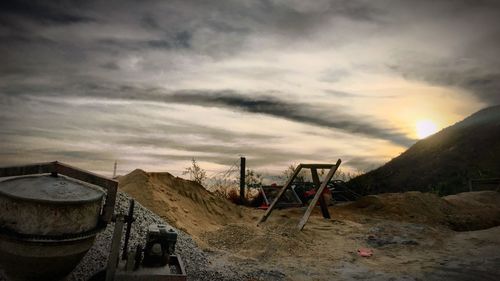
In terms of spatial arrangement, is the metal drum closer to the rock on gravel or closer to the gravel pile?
the gravel pile

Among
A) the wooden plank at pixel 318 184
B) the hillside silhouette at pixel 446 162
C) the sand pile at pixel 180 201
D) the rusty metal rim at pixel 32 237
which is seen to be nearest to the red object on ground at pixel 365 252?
the wooden plank at pixel 318 184

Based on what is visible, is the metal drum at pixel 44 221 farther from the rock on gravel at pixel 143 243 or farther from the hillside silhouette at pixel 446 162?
the hillside silhouette at pixel 446 162

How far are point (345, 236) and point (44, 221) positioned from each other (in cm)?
908

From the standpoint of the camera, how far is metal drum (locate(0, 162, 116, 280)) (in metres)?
3.77

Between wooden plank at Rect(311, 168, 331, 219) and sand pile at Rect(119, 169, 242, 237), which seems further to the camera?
wooden plank at Rect(311, 168, 331, 219)

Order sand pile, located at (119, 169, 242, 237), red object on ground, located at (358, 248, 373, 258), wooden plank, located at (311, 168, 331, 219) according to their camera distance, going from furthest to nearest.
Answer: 1. wooden plank, located at (311, 168, 331, 219)
2. sand pile, located at (119, 169, 242, 237)
3. red object on ground, located at (358, 248, 373, 258)

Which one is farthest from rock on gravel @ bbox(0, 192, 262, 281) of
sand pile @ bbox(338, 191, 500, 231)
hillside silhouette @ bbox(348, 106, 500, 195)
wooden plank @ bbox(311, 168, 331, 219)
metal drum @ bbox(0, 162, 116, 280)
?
hillside silhouette @ bbox(348, 106, 500, 195)

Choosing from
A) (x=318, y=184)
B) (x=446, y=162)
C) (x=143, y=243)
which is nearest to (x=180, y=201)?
(x=318, y=184)

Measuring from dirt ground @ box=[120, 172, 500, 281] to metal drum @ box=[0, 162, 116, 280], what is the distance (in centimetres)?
378

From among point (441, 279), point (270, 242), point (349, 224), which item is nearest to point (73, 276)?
point (270, 242)

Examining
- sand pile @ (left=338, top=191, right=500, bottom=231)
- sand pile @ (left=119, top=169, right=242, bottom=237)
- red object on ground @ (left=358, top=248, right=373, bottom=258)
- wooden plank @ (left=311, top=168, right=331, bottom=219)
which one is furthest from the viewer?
sand pile @ (left=338, top=191, right=500, bottom=231)

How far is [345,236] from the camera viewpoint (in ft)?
36.6

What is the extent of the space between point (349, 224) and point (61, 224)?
1047 centimetres

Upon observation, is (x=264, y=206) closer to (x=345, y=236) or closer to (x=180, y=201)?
(x=180, y=201)
